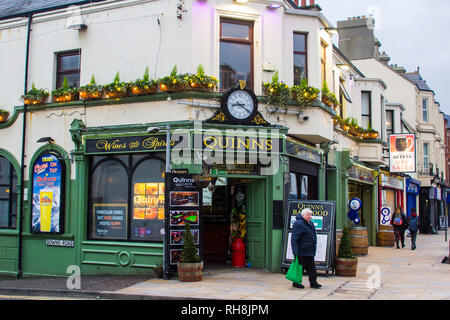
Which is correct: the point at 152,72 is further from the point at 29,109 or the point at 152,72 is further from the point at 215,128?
the point at 29,109

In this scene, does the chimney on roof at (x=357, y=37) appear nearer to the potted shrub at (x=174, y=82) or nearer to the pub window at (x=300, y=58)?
the pub window at (x=300, y=58)

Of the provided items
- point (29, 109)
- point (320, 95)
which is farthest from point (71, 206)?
point (320, 95)

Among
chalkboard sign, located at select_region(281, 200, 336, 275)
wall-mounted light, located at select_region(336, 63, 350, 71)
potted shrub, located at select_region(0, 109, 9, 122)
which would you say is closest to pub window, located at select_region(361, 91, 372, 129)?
wall-mounted light, located at select_region(336, 63, 350, 71)

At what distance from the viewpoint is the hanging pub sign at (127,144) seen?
13.1 meters

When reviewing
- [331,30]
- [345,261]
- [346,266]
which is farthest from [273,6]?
[346,266]

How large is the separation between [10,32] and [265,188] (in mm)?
9734

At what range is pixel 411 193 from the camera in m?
34.0

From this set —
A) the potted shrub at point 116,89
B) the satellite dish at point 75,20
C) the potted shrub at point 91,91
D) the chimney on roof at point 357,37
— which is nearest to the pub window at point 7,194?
the potted shrub at point 91,91

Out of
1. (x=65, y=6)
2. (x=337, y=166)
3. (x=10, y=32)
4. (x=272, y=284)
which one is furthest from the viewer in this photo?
(x=337, y=166)

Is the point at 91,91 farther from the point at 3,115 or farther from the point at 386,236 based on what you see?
the point at 386,236

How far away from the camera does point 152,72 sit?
13695 mm

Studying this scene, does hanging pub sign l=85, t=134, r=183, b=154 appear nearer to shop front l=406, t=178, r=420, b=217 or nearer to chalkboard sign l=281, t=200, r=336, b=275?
chalkboard sign l=281, t=200, r=336, b=275

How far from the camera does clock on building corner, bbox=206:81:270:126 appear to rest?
13156 mm

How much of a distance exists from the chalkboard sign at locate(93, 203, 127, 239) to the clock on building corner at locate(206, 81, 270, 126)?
3.67 m
